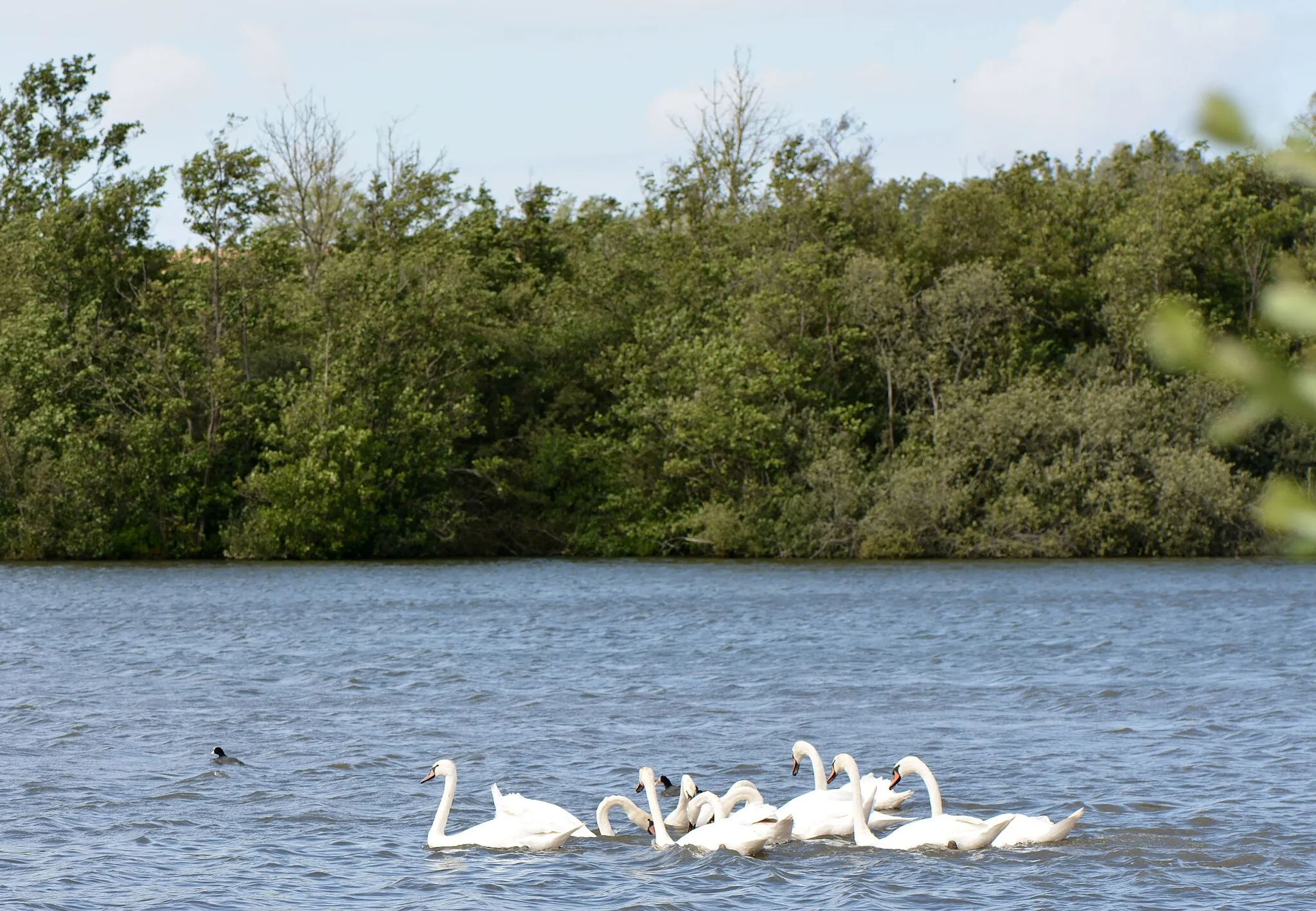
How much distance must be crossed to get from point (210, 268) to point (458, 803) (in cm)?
4257

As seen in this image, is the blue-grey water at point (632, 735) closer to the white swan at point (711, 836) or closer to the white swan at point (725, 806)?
the white swan at point (711, 836)

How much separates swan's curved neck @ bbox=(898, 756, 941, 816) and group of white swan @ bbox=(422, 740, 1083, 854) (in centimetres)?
1

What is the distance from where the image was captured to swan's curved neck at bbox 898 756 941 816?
12.8 meters

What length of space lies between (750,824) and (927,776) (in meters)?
1.57

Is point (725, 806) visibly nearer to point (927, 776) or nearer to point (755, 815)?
point (755, 815)

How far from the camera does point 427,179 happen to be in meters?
62.0

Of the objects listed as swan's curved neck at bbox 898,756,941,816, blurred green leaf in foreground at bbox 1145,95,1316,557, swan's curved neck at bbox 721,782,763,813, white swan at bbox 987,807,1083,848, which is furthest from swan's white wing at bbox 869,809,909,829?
blurred green leaf in foreground at bbox 1145,95,1316,557

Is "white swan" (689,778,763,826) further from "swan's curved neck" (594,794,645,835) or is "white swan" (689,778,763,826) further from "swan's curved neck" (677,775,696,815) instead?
"swan's curved neck" (594,794,645,835)

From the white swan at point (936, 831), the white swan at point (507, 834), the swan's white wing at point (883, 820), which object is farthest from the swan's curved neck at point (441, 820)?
the swan's white wing at point (883, 820)

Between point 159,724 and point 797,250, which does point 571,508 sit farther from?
point 159,724

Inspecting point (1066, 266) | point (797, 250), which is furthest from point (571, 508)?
point (1066, 266)

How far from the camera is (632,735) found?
18359 millimetres

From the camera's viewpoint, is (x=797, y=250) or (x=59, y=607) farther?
(x=797, y=250)

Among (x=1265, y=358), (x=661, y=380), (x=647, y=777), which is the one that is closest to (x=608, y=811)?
(x=647, y=777)
